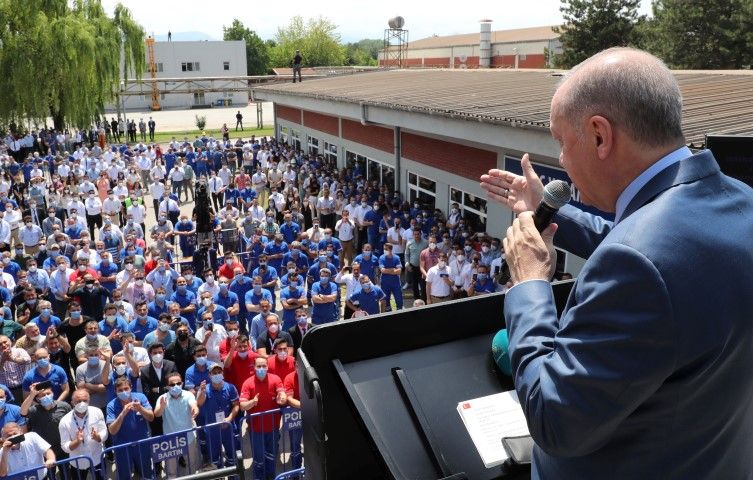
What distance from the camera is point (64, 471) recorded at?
6988 mm

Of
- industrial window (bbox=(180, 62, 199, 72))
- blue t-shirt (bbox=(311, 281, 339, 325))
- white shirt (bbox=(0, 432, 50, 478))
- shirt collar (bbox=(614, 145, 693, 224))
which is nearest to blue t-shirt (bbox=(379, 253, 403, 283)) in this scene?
blue t-shirt (bbox=(311, 281, 339, 325))

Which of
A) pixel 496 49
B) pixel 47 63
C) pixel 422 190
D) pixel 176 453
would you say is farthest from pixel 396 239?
pixel 496 49

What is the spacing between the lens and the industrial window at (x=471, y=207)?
1460 centimetres

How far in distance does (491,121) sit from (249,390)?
5921 millimetres

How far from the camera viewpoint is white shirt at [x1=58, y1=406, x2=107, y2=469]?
7.22 meters

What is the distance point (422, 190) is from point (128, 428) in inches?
449

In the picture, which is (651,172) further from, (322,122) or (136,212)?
(322,122)

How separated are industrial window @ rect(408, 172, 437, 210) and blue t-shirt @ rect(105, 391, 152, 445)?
9.68 meters

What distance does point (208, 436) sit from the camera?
25.7 feet

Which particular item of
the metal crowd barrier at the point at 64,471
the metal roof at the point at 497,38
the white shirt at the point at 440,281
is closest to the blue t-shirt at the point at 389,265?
the white shirt at the point at 440,281

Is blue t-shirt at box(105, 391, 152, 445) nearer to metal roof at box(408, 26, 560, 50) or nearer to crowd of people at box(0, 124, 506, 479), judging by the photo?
crowd of people at box(0, 124, 506, 479)

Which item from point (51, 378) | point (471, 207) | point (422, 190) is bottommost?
point (51, 378)

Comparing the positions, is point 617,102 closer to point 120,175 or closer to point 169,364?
point 169,364

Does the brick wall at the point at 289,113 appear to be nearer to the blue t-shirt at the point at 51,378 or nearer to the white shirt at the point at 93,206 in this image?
the white shirt at the point at 93,206
